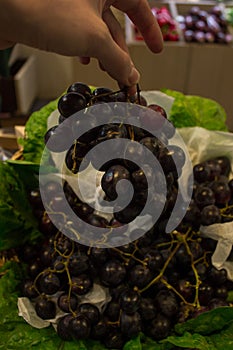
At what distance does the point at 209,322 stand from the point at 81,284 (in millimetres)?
218

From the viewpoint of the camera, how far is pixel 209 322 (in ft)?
2.19

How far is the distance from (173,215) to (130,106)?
215 millimetres

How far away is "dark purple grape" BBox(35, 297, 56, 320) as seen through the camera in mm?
698

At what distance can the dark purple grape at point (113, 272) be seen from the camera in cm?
68

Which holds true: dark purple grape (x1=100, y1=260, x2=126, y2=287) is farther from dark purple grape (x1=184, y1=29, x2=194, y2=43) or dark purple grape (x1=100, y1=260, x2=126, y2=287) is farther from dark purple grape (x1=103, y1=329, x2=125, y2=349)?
dark purple grape (x1=184, y1=29, x2=194, y2=43)

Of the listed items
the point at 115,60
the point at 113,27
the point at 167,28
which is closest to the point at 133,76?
the point at 115,60

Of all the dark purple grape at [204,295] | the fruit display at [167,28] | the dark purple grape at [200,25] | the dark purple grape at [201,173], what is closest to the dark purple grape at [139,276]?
the dark purple grape at [204,295]

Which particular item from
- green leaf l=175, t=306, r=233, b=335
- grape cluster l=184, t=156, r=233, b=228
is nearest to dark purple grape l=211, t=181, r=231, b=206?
grape cluster l=184, t=156, r=233, b=228

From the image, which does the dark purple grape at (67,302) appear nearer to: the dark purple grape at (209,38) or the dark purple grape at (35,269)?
the dark purple grape at (35,269)

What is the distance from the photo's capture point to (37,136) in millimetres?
932

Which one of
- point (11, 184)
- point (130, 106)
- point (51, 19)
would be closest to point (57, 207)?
point (11, 184)

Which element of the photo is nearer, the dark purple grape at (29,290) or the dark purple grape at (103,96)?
the dark purple grape at (103,96)

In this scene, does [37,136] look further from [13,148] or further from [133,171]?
[133,171]

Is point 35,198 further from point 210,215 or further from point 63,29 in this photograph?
point 63,29
